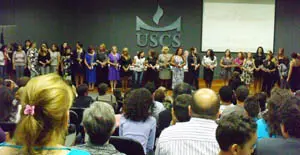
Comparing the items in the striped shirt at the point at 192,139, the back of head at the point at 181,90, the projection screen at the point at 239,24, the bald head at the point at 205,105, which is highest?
the projection screen at the point at 239,24

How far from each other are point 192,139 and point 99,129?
0.57 meters

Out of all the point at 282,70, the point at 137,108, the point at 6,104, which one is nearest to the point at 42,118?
the point at 137,108

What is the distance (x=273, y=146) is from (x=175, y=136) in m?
0.60

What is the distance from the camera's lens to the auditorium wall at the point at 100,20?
15.3 meters

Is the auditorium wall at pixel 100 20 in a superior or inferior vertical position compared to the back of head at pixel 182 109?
superior

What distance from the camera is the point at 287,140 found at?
8.47 feet

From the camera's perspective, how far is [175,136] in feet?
8.82

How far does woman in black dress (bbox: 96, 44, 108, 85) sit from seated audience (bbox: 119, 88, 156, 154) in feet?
28.3

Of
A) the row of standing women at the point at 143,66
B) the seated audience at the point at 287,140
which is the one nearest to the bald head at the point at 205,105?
the seated audience at the point at 287,140

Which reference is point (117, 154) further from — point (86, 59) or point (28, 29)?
point (28, 29)

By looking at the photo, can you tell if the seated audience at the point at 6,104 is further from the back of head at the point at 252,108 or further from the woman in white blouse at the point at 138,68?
the woman in white blouse at the point at 138,68

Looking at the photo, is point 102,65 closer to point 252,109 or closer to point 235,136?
point 252,109

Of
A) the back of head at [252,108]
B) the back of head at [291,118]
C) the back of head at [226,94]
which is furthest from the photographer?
the back of head at [226,94]

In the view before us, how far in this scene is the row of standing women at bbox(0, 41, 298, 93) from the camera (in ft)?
39.4
